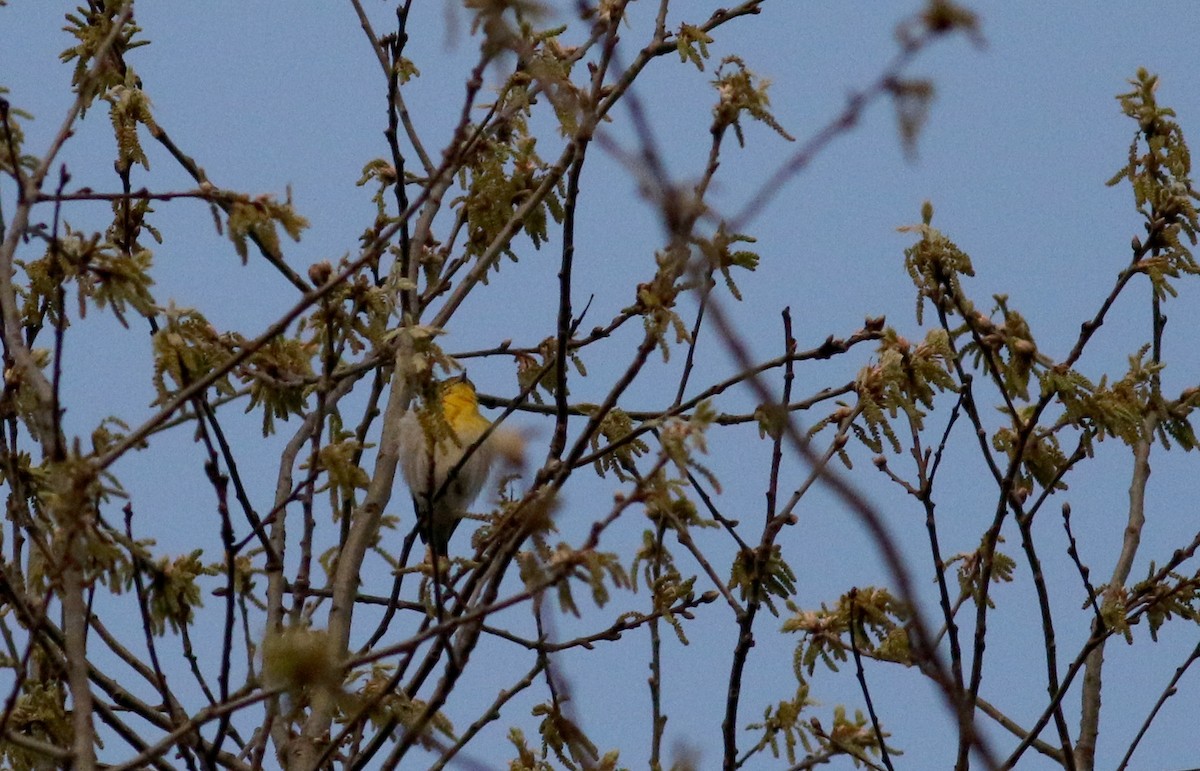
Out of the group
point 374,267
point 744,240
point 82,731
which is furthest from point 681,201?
point 374,267

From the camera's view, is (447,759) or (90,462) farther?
(447,759)

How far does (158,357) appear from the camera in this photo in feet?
10.8

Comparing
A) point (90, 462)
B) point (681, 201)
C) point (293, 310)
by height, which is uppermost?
point (293, 310)

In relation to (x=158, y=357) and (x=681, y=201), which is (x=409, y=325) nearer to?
(x=158, y=357)

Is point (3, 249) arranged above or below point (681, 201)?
above

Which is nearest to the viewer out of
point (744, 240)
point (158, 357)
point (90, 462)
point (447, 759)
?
point (90, 462)

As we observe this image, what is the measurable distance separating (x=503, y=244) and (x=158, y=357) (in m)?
1.65

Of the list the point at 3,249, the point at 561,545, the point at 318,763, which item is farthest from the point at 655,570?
the point at 3,249

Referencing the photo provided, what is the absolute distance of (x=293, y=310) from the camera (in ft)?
9.48

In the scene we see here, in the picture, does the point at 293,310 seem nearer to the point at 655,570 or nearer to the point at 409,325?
the point at 409,325

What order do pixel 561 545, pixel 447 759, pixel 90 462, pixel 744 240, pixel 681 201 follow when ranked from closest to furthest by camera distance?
pixel 681 201, pixel 561 545, pixel 90 462, pixel 447 759, pixel 744 240

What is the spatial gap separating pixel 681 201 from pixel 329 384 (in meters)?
2.47

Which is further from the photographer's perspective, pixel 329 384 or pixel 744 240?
pixel 744 240

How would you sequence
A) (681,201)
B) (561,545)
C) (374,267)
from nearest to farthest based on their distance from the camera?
1. (681,201)
2. (561,545)
3. (374,267)
